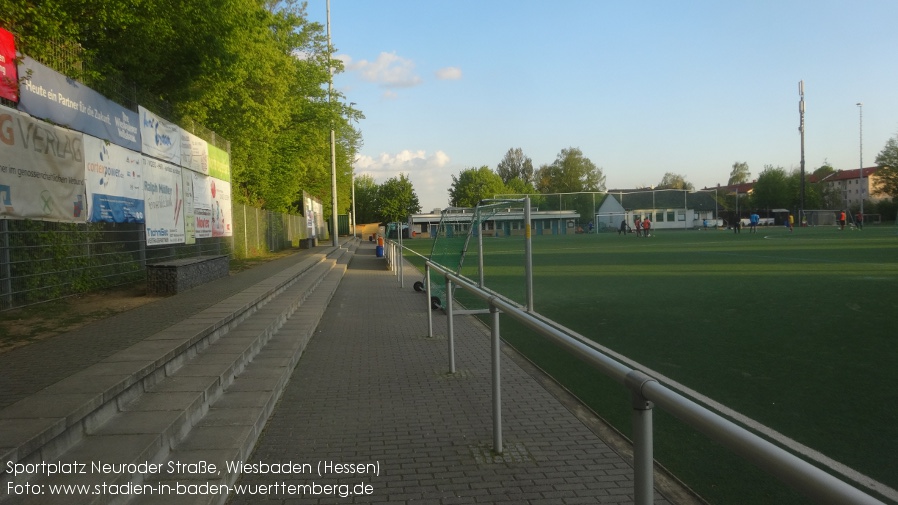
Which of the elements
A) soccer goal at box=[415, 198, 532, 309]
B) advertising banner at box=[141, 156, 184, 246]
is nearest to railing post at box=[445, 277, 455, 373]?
soccer goal at box=[415, 198, 532, 309]

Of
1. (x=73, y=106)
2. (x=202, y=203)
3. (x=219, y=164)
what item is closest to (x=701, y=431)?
(x=73, y=106)

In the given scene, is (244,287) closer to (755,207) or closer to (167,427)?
(167,427)

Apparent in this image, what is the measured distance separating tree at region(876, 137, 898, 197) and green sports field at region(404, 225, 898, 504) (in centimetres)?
7551

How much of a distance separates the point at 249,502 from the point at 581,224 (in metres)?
82.0

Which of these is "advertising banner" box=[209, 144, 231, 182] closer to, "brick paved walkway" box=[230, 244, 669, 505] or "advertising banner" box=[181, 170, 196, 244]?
"advertising banner" box=[181, 170, 196, 244]

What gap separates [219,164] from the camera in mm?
18016

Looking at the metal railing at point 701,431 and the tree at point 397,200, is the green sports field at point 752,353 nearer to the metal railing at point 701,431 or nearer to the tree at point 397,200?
the metal railing at point 701,431

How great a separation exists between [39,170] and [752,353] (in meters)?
9.11

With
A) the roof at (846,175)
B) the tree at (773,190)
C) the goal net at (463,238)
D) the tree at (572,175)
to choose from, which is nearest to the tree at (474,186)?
the tree at (572,175)

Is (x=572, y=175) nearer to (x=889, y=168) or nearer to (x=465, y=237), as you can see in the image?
(x=889, y=168)

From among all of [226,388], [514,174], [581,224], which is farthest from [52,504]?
[514,174]

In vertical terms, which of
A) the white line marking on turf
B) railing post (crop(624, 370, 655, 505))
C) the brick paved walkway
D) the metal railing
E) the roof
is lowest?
the brick paved walkway

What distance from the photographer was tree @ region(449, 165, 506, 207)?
389 ft

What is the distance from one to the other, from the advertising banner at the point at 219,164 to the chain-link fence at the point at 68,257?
2537 mm
